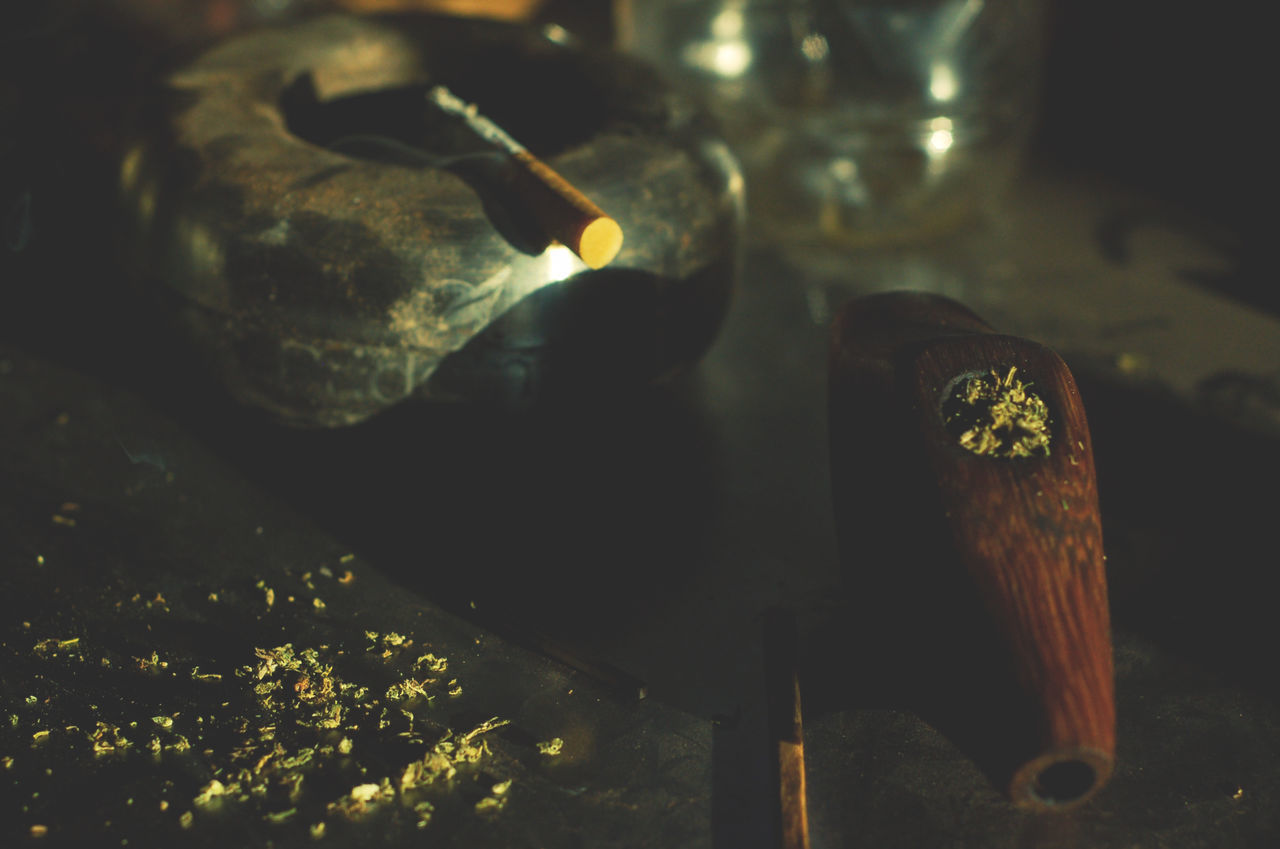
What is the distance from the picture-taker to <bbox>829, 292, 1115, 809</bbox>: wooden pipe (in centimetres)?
125

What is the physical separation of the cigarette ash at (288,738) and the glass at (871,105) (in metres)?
1.90

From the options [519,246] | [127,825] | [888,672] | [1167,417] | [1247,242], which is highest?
[1247,242]

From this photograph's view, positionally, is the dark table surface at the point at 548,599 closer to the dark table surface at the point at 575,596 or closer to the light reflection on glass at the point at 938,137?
the dark table surface at the point at 575,596

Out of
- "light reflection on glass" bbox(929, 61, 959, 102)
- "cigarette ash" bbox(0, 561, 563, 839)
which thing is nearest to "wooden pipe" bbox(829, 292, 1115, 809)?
"cigarette ash" bbox(0, 561, 563, 839)

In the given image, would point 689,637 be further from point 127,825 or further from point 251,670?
point 127,825

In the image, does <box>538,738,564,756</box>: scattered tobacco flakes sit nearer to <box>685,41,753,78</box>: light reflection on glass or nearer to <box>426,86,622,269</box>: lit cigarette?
<box>426,86,622,269</box>: lit cigarette

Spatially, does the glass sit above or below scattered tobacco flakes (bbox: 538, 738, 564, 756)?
above

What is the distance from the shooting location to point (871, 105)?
9.73 feet

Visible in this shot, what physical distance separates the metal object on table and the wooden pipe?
46cm

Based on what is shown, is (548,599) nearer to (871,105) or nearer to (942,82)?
(871,105)

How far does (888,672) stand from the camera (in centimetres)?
163

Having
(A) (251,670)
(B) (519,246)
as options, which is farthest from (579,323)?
(A) (251,670)

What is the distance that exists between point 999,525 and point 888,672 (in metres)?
0.40

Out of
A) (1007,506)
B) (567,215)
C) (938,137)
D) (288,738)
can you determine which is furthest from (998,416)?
(938,137)
